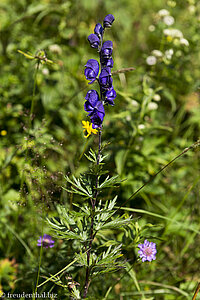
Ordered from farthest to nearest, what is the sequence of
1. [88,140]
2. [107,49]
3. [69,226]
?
[88,140]
[69,226]
[107,49]

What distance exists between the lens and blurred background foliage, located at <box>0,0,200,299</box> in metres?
2.12

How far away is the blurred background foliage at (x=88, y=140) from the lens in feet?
6.97

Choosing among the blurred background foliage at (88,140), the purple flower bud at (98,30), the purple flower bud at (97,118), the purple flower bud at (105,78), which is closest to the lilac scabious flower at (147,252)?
the blurred background foliage at (88,140)

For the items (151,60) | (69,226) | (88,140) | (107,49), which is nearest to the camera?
(107,49)

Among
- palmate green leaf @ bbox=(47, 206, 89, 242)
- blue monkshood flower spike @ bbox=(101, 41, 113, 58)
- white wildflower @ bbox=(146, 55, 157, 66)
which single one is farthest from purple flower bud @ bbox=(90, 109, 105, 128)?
white wildflower @ bbox=(146, 55, 157, 66)

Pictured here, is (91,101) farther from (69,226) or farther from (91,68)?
(69,226)

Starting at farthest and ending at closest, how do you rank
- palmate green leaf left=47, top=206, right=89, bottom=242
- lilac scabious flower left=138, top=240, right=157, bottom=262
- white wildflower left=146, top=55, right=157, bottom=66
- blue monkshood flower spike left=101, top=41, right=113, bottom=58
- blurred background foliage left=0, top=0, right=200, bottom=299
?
1. white wildflower left=146, top=55, right=157, bottom=66
2. blurred background foliage left=0, top=0, right=200, bottom=299
3. lilac scabious flower left=138, top=240, right=157, bottom=262
4. palmate green leaf left=47, top=206, right=89, bottom=242
5. blue monkshood flower spike left=101, top=41, right=113, bottom=58

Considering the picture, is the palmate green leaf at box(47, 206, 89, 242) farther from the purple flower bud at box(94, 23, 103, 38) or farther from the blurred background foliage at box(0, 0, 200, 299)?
the purple flower bud at box(94, 23, 103, 38)

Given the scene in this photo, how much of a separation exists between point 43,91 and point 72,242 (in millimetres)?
1805

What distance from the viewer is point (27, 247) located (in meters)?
2.09

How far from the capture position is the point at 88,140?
6.31 feet

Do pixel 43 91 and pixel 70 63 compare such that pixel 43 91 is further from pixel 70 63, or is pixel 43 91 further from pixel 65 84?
pixel 70 63

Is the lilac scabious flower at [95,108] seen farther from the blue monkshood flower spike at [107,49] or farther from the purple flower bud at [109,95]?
the blue monkshood flower spike at [107,49]

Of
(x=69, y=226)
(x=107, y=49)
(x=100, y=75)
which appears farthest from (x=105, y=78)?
(x=69, y=226)
